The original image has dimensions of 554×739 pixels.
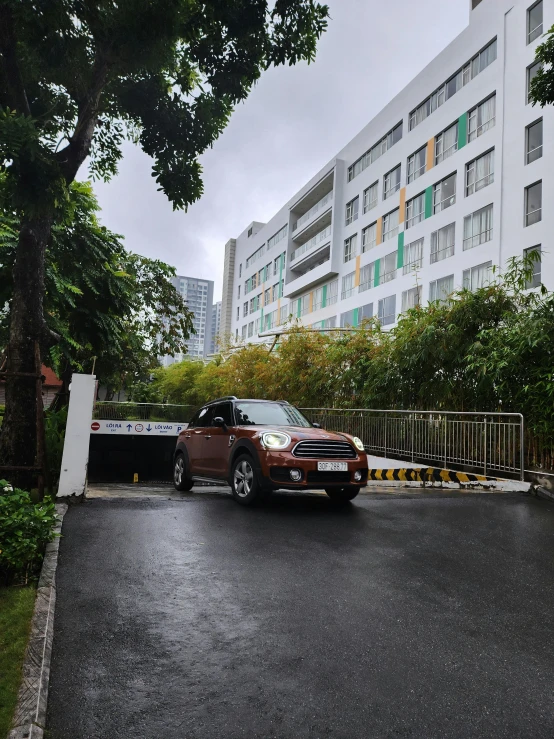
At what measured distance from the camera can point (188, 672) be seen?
3.15 m

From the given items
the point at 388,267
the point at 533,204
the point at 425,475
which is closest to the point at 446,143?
the point at 388,267

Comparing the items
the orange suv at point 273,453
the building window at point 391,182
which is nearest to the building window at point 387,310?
the building window at point 391,182

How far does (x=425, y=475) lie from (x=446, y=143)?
2263 centimetres

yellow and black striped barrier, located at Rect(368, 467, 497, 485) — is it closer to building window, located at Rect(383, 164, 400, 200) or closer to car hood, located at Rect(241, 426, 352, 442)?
car hood, located at Rect(241, 426, 352, 442)

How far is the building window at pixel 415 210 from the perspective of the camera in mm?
31359

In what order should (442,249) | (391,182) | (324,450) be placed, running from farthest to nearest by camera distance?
(391,182) → (442,249) → (324,450)

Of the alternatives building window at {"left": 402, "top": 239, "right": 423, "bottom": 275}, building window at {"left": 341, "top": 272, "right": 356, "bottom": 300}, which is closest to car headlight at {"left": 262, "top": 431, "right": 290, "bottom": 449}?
building window at {"left": 402, "top": 239, "right": 423, "bottom": 275}

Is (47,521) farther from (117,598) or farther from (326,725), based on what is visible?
(326,725)

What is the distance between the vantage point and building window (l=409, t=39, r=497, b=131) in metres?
26.6

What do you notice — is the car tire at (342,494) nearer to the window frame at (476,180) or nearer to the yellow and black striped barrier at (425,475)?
the yellow and black striped barrier at (425,475)

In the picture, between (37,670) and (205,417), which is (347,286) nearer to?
(205,417)

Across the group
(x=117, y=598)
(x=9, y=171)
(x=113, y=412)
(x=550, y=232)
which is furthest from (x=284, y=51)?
(x=113, y=412)

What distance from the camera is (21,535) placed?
15.7 ft

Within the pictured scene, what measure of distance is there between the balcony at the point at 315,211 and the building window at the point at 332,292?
6205 mm
